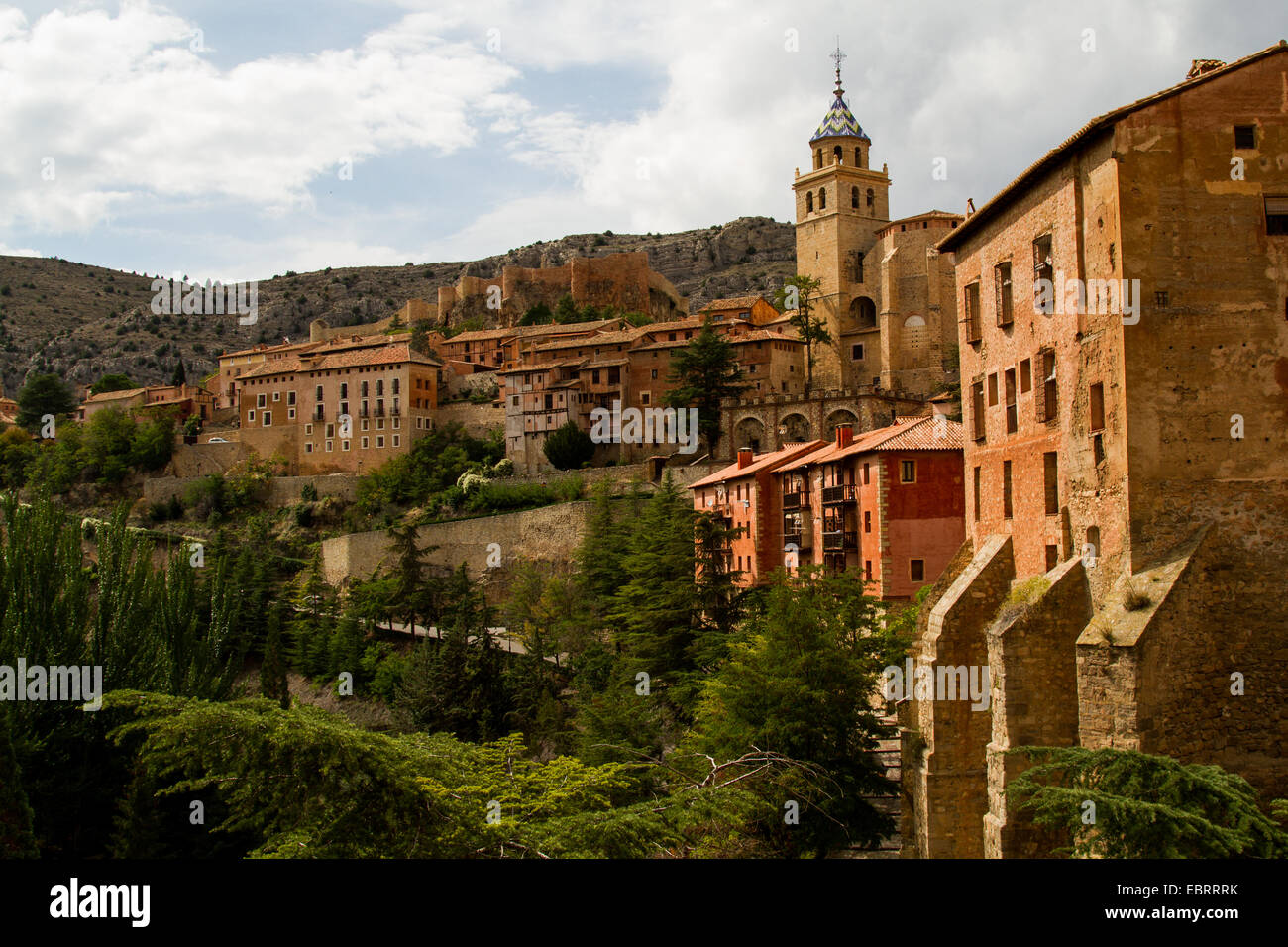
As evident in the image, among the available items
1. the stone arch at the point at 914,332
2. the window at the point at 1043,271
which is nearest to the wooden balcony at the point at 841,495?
the window at the point at 1043,271

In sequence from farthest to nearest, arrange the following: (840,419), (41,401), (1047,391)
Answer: (41,401) < (840,419) < (1047,391)

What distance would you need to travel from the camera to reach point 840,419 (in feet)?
204

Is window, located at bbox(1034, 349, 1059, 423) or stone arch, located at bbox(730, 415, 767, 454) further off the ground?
stone arch, located at bbox(730, 415, 767, 454)

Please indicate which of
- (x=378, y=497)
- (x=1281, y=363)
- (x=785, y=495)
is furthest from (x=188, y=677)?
(x=378, y=497)

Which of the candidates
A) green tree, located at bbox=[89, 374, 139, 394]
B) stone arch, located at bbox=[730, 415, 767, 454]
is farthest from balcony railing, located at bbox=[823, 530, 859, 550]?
green tree, located at bbox=[89, 374, 139, 394]

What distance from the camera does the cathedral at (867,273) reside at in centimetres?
7075

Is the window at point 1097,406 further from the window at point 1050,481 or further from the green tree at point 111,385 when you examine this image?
the green tree at point 111,385

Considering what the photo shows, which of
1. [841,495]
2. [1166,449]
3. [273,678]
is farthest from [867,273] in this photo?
[1166,449]

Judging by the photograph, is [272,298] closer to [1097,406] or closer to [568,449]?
[568,449]

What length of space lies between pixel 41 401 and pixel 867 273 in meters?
73.9

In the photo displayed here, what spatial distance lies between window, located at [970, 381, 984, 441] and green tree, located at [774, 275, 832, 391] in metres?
45.1

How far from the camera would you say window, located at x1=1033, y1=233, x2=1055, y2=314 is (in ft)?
62.1

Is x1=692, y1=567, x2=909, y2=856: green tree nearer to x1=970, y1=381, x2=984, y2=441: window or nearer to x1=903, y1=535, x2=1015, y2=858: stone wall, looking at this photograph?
x1=903, y1=535, x2=1015, y2=858: stone wall
